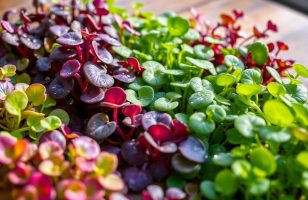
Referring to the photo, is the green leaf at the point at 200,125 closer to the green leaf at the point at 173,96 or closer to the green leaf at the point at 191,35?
the green leaf at the point at 173,96

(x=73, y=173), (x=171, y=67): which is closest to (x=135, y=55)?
(x=171, y=67)

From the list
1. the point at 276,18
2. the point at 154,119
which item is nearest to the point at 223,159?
the point at 154,119

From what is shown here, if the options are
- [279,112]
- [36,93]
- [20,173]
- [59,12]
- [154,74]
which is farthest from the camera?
[59,12]

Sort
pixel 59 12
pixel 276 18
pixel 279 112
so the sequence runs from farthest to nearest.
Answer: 1. pixel 276 18
2. pixel 59 12
3. pixel 279 112

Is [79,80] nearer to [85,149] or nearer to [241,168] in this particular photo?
[85,149]

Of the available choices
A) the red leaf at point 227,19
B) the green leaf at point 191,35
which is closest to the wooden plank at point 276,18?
the red leaf at point 227,19

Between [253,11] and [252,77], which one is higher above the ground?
[252,77]

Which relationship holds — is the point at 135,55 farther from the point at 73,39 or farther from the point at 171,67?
the point at 73,39

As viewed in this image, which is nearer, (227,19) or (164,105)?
(164,105)
